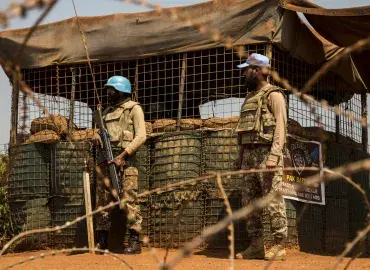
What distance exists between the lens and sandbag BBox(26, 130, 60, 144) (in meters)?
8.70

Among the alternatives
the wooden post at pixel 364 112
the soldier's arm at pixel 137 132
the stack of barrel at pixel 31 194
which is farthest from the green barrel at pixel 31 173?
the wooden post at pixel 364 112

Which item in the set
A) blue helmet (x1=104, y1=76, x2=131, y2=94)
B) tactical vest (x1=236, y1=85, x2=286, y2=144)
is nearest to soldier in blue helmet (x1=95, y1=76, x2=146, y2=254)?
blue helmet (x1=104, y1=76, x2=131, y2=94)

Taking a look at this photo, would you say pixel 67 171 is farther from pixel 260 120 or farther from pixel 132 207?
pixel 260 120

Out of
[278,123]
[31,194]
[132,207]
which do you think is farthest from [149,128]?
[278,123]

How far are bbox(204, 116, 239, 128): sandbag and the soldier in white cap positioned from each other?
113 cm

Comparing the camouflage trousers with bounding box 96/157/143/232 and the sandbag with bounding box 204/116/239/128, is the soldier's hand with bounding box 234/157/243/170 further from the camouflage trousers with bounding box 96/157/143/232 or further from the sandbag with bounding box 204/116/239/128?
the camouflage trousers with bounding box 96/157/143/232

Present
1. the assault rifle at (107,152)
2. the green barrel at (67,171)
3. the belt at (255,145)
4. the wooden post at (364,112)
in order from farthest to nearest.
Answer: the wooden post at (364,112), the green barrel at (67,171), the assault rifle at (107,152), the belt at (255,145)

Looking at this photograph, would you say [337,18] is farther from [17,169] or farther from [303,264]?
[17,169]

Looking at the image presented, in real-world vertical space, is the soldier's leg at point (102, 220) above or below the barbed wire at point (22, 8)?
below

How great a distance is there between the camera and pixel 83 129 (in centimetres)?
906

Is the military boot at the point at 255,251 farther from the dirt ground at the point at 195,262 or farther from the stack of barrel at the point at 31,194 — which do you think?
the stack of barrel at the point at 31,194

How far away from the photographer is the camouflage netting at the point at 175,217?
25.7ft

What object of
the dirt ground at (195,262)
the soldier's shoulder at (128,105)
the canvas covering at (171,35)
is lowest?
the dirt ground at (195,262)

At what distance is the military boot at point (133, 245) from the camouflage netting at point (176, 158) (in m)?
0.73
